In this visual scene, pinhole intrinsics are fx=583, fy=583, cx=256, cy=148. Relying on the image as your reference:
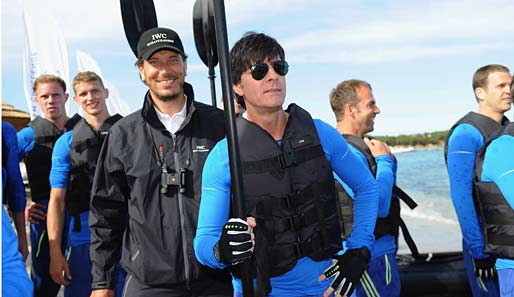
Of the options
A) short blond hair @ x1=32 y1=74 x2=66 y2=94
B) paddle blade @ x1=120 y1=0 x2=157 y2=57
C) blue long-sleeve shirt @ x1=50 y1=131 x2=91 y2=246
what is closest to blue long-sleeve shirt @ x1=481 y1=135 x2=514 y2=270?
paddle blade @ x1=120 y1=0 x2=157 y2=57

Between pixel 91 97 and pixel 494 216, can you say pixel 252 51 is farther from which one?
pixel 91 97

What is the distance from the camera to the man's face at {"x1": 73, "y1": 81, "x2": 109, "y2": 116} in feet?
15.3

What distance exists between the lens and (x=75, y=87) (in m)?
4.71

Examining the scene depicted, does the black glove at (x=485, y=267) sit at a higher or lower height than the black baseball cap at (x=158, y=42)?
lower

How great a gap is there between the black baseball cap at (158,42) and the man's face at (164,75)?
0.13ft

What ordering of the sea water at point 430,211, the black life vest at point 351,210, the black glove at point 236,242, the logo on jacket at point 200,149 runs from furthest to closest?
the sea water at point 430,211 → the black life vest at point 351,210 → the logo on jacket at point 200,149 → the black glove at point 236,242

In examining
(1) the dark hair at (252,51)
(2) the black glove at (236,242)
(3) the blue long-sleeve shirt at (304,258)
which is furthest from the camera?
(1) the dark hair at (252,51)

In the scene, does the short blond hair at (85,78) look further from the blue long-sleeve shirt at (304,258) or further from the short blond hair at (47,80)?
the blue long-sleeve shirt at (304,258)

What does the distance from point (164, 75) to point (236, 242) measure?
3.91ft

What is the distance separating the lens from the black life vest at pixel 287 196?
2.62 m

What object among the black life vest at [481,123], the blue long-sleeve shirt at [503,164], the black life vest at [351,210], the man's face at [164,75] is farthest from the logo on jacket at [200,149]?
the black life vest at [481,123]

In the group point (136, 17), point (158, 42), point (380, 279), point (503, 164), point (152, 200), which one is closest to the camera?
point (503, 164)

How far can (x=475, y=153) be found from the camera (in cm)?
439

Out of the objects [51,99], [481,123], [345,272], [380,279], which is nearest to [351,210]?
[380,279]
